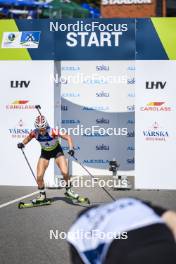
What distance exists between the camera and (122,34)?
1258cm

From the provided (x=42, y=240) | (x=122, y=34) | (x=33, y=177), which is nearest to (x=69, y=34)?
(x=122, y=34)

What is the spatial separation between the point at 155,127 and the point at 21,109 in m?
2.92

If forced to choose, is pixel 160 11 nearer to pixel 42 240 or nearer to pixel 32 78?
pixel 32 78

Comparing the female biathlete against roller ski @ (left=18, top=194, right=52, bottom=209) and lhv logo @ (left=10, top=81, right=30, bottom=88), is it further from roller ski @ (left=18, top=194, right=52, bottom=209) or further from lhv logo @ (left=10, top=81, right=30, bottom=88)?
lhv logo @ (left=10, top=81, right=30, bottom=88)

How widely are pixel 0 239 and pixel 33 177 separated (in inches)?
162

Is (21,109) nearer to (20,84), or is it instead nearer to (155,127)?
(20,84)

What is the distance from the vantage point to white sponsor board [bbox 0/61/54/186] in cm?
1270

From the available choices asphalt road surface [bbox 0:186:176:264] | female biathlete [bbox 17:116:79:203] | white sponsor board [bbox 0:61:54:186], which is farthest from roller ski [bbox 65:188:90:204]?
white sponsor board [bbox 0:61:54:186]

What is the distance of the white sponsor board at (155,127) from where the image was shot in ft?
40.1

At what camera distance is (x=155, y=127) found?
12359 millimetres

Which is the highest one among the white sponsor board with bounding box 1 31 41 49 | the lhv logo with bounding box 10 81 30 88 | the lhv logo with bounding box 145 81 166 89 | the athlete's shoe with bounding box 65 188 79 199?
A: the white sponsor board with bounding box 1 31 41 49

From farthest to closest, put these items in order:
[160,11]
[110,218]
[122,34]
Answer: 1. [160,11]
2. [122,34]
3. [110,218]

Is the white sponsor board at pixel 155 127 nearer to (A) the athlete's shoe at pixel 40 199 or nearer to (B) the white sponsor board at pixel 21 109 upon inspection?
(B) the white sponsor board at pixel 21 109

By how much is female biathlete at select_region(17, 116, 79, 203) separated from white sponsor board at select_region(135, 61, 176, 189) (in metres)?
1.66
